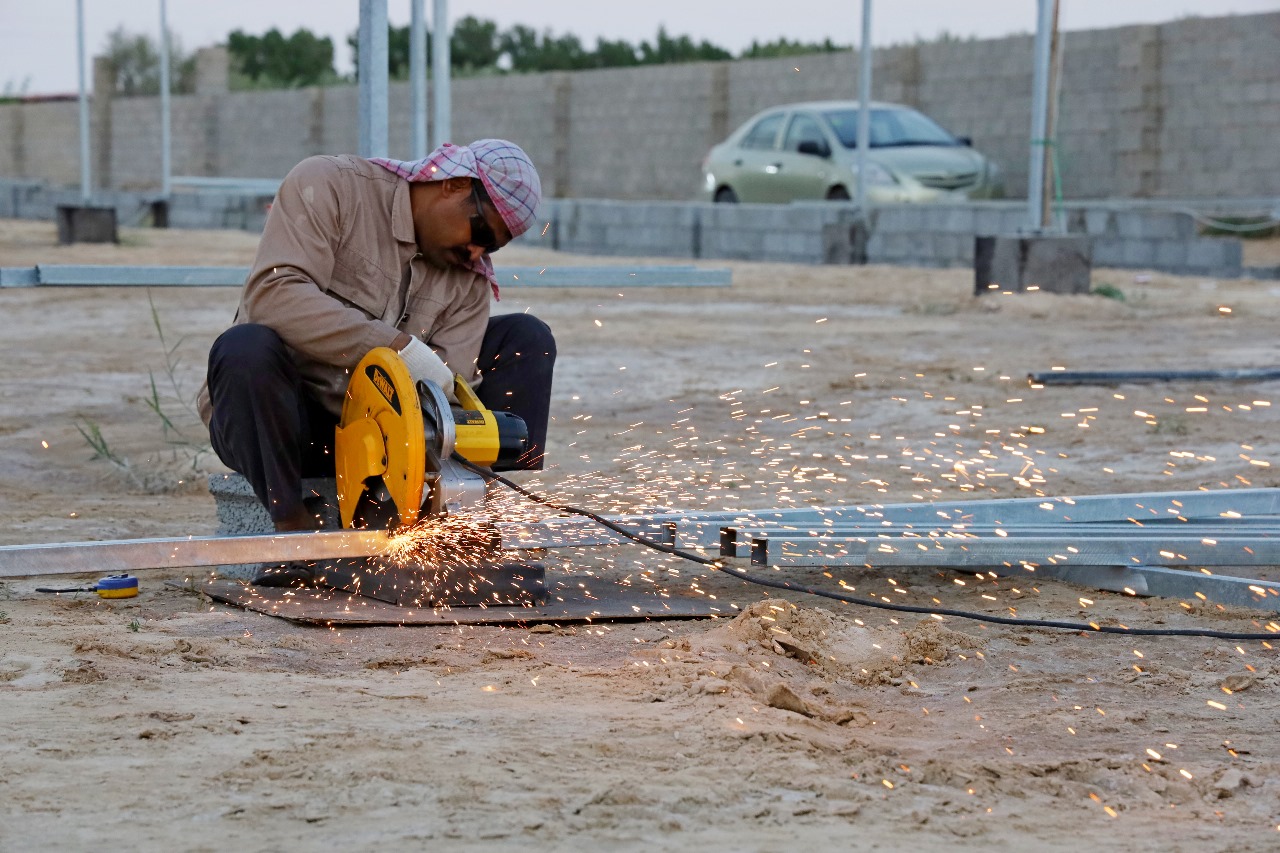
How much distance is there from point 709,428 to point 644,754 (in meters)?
4.23

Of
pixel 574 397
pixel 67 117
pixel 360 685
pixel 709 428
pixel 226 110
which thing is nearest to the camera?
pixel 360 685

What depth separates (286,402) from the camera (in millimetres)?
3893

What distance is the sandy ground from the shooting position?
2436 mm

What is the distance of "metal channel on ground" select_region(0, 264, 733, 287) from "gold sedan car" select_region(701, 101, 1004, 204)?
1117 cm

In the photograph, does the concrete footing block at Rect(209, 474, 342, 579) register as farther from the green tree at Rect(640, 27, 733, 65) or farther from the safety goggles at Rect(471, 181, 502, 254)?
the green tree at Rect(640, 27, 733, 65)

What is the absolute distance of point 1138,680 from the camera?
3.39m

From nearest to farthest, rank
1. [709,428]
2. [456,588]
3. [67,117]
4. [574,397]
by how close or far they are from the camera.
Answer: [456,588]
[709,428]
[574,397]
[67,117]

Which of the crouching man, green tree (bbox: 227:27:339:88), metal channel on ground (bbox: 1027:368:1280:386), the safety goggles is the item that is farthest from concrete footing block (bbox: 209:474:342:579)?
green tree (bbox: 227:27:339:88)

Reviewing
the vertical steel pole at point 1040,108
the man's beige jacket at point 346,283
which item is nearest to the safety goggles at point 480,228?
the man's beige jacket at point 346,283

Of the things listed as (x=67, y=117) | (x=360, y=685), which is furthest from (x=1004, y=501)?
(x=67, y=117)

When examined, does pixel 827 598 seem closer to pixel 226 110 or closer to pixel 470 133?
pixel 470 133

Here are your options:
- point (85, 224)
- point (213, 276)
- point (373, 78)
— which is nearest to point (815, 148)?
point (85, 224)

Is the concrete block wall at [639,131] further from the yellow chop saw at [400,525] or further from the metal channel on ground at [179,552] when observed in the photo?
the metal channel on ground at [179,552]

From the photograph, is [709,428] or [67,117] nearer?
[709,428]
